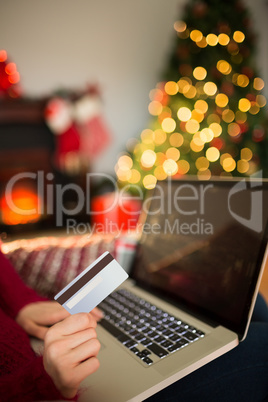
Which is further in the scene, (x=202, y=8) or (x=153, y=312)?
(x=202, y=8)

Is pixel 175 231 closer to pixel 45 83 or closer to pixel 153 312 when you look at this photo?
pixel 153 312

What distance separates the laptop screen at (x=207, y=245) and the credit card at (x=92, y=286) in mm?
253

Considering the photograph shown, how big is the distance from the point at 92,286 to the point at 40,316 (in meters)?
0.31

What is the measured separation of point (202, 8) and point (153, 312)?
2.29 meters

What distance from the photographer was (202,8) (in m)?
2.24

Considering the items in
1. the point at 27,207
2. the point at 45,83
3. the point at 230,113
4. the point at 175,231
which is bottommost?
the point at 27,207

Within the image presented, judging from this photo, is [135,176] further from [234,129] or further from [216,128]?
[234,129]

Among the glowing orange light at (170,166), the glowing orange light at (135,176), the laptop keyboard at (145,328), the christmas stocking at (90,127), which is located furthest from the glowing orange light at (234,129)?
the laptop keyboard at (145,328)

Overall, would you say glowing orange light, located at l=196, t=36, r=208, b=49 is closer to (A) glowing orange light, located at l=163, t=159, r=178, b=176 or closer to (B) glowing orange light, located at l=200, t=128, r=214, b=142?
(B) glowing orange light, located at l=200, t=128, r=214, b=142

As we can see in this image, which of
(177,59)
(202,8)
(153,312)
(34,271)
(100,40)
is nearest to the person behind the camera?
(153,312)

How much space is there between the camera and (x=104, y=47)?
2.88m

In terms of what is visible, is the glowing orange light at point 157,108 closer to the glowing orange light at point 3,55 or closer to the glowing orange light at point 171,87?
the glowing orange light at point 171,87

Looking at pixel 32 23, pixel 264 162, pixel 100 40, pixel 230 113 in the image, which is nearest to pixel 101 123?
pixel 100 40

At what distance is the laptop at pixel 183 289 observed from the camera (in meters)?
0.49
